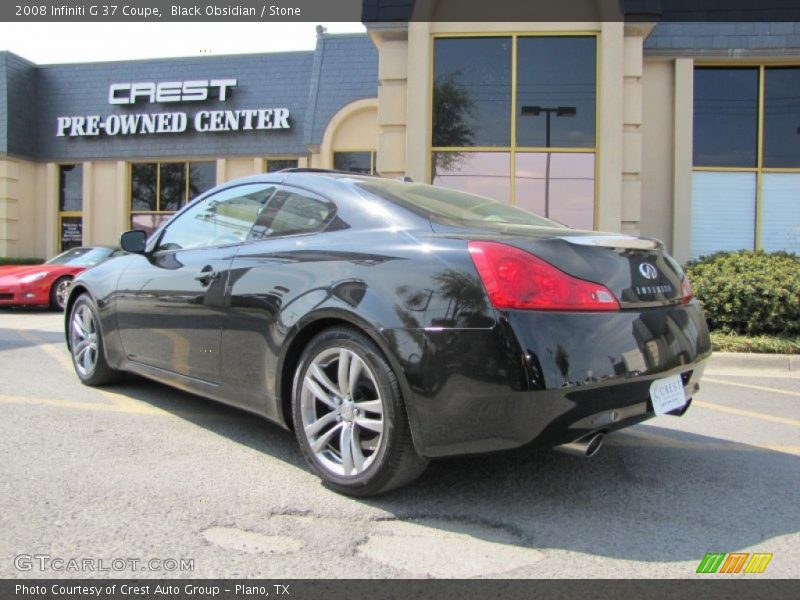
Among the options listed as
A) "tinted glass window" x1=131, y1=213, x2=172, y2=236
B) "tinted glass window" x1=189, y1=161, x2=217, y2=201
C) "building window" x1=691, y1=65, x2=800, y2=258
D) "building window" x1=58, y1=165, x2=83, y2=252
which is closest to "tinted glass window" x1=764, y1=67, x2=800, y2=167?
"building window" x1=691, y1=65, x2=800, y2=258

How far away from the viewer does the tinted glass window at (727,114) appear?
9977 mm

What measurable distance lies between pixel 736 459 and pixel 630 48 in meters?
7.25

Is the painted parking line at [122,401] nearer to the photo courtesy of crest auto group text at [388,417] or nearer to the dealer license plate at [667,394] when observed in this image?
the photo courtesy of crest auto group text at [388,417]

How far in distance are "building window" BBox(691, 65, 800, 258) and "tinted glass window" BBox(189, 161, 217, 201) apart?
1184cm

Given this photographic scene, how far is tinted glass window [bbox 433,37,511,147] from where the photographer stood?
934 cm

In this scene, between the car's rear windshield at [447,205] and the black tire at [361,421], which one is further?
the car's rear windshield at [447,205]

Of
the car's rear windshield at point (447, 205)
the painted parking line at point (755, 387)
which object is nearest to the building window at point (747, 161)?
the painted parking line at point (755, 387)

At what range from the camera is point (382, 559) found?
7.68ft

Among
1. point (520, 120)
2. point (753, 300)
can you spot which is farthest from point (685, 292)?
point (520, 120)

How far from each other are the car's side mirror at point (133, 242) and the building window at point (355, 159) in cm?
1186

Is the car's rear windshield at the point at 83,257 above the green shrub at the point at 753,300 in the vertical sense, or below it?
above

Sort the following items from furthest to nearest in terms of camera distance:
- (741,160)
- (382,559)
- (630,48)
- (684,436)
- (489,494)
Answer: (741,160) < (630,48) < (684,436) < (489,494) < (382,559)
